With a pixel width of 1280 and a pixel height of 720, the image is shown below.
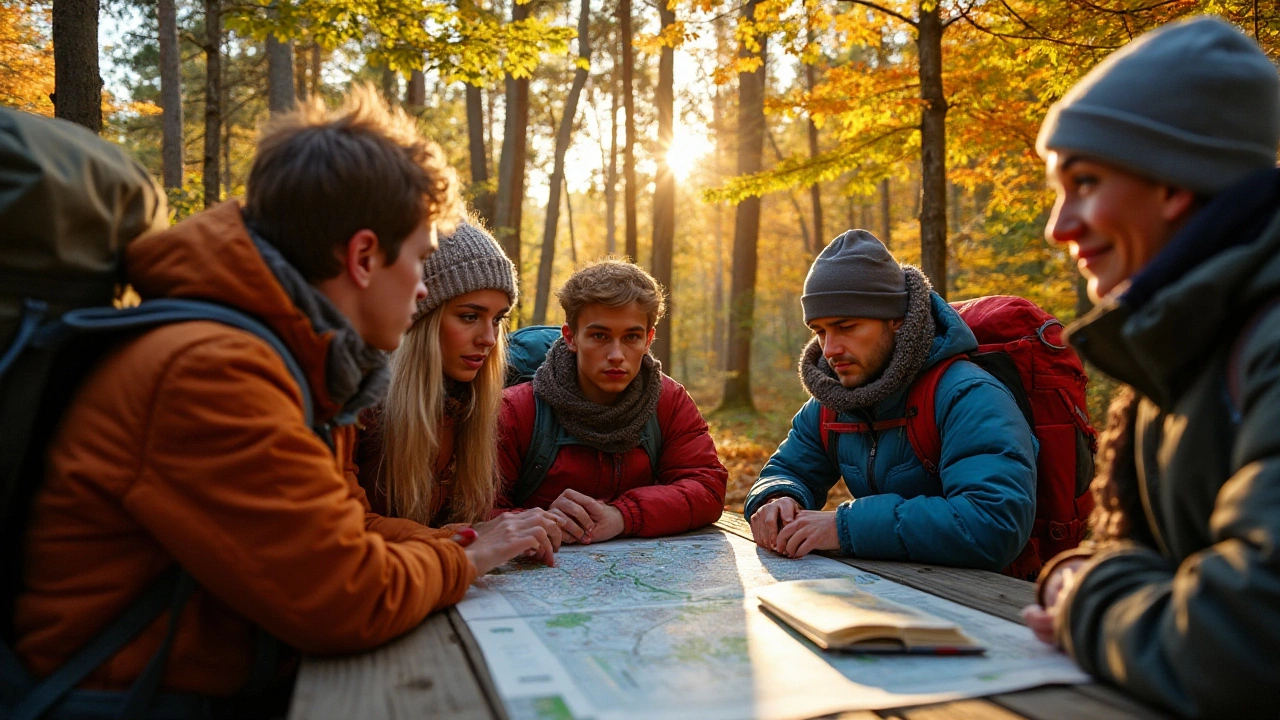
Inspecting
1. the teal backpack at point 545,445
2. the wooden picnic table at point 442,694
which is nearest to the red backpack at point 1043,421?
the teal backpack at point 545,445

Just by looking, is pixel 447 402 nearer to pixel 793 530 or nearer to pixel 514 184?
pixel 793 530

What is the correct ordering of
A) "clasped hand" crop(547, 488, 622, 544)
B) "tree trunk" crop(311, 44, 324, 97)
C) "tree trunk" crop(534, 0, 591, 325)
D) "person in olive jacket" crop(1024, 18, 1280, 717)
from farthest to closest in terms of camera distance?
"tree trunk" crop(311, 44, 324, 97) < "tree trunk" crop(534, 0, 591, 325) < "clasped hand" crop(547, 488, 622, 544) < "person in olive jacket" crop(1024, 18, 1280, 717)

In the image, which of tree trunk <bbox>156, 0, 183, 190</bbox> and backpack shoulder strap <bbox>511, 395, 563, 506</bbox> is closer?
backpack shoulder strap <bbox>511, 395, 563, 506</bbox>

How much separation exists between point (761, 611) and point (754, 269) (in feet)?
43.1

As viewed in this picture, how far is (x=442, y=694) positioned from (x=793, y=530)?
5.29 feet

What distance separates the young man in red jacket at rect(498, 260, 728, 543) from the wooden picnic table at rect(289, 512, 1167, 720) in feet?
5.28

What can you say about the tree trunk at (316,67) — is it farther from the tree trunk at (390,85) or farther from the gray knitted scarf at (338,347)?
the gray knitted scarf at (338,347)

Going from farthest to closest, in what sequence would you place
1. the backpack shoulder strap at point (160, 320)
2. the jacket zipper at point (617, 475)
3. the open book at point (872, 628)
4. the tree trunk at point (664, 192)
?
the tree trunk at point (664, 192) → the jacket zipper at point (617, 475) → the open book at point (872, 628) → the backpack shoulder strap at point (160, 320)

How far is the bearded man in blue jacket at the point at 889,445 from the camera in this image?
2781mm

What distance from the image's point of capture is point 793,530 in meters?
2.93

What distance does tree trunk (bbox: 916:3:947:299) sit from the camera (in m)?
6.83

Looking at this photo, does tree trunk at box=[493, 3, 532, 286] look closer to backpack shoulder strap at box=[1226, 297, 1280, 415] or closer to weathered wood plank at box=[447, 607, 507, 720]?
weathered wood plank at box=[447, 607, 507, 720]

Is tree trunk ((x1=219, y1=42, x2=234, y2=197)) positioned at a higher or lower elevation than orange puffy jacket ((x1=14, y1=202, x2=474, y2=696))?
higher

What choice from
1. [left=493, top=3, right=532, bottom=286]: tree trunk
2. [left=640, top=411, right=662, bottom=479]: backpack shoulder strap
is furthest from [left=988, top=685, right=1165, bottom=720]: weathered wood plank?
[left=493, top=3, right=532, bottom=286]: tree trunk
